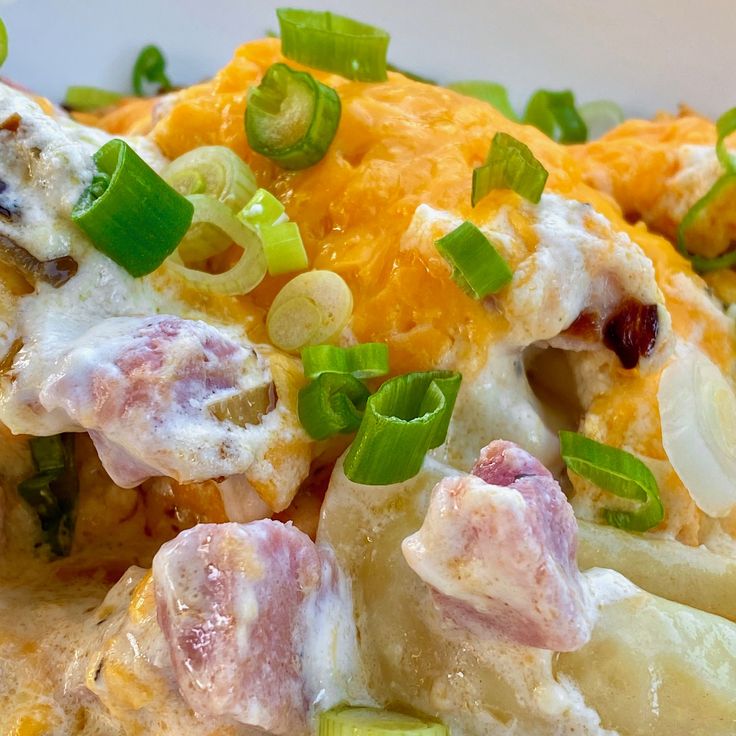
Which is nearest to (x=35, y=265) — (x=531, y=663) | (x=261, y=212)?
(x=261, y=212)

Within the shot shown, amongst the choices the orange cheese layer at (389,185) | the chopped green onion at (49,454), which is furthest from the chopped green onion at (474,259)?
the chopped green onion at (49,454)

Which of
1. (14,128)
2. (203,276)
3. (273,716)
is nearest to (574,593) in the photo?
(273,716)

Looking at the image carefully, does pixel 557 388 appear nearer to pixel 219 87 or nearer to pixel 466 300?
pixel 466 300

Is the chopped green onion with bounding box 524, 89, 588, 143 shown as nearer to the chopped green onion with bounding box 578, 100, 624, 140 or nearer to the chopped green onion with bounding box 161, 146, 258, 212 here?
the chopped green onion with bounding box 578, 100, 624, 140

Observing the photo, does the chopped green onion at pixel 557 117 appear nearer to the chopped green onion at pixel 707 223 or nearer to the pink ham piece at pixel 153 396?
the chopped green onion at pixel 707 223

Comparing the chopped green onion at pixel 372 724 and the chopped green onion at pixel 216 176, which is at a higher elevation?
the chopped green onion at pixel 216 176

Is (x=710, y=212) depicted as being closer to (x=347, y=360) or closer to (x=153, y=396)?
(x=347, y=360)

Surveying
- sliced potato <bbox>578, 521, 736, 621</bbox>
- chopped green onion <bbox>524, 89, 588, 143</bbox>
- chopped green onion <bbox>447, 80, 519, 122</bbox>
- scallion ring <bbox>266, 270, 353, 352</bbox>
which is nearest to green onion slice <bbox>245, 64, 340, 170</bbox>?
scallion ring <bbox>266, 270, 353, 352</bbox>
